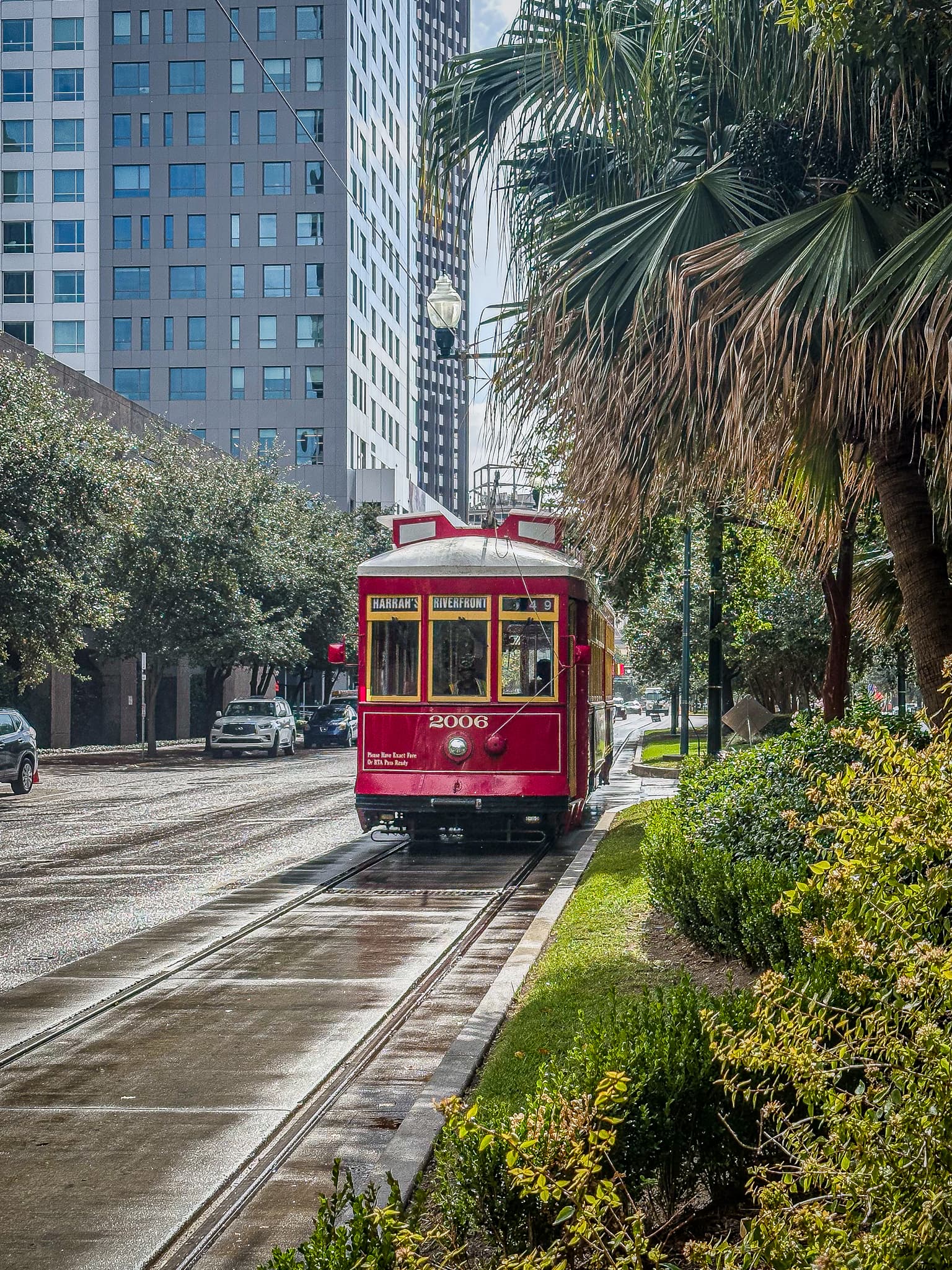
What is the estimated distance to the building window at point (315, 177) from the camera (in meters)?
77.5

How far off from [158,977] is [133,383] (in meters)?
73.1

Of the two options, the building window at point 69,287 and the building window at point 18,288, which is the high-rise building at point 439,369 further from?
the building window at point 18,288

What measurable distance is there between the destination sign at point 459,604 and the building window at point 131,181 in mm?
68853

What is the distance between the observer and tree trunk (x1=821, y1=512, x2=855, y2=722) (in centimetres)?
1298

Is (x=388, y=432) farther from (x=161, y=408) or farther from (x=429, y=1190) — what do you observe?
(x=429, y=1190)

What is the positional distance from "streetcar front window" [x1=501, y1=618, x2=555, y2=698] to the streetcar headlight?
71 cm

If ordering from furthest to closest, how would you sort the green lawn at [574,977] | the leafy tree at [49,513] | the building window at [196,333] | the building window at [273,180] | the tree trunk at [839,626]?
1. the building window at [196,333]
2. the building window at [273,180]
3. the leafy tree at [49,513]
4. the tree trunk at [839,626]
5. the green lawn at [574,977]

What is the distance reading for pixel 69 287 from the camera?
78875 mm

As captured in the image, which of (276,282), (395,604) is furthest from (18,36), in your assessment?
(395,604)

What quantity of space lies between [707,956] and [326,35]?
76.8 meters

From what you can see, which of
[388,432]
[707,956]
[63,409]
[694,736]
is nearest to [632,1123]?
[707,956]

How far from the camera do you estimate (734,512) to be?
15320mm

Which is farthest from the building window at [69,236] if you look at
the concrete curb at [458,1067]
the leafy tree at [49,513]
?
the concrete curb at [458,1067]

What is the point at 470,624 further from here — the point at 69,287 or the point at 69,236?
the point at 69,236
